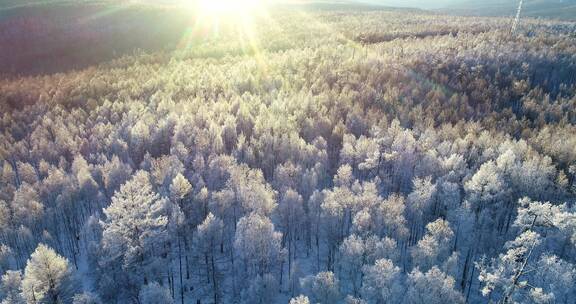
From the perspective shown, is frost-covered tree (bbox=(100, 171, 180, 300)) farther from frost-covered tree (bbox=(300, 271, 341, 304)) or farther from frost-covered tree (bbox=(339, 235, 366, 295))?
frost-covered tree (bbox=(339, 235, 366, 295))

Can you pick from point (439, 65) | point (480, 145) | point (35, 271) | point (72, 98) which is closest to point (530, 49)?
point (439, 65)

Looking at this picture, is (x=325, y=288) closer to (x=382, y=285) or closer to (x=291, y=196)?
(x=382, y=285)

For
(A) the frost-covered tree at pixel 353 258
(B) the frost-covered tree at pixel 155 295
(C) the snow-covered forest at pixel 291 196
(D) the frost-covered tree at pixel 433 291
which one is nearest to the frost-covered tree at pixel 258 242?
(C) the snow-covered forest at pixel 291 196

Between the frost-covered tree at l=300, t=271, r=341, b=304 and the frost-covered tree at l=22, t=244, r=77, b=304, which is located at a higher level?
the frost-covered tree at l=22, t=244, r=77, b=304

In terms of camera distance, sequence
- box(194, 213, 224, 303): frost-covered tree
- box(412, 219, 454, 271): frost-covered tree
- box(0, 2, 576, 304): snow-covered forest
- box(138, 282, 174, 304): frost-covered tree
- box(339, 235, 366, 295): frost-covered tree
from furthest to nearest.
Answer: box(194, 213, 224, 303): frost-covered tree → box(339, 235, 366, 295): frost-covered tree → box(412, 219, 454, 271): frost-covered tree → box(0, 2, 576, 304): snow-covered forest → box(138, 282, 174, 304): frost-covered tree

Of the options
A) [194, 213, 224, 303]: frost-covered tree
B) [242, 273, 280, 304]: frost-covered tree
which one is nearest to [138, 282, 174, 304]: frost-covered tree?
[194, 213, 224, 303]: frost-covered tree
